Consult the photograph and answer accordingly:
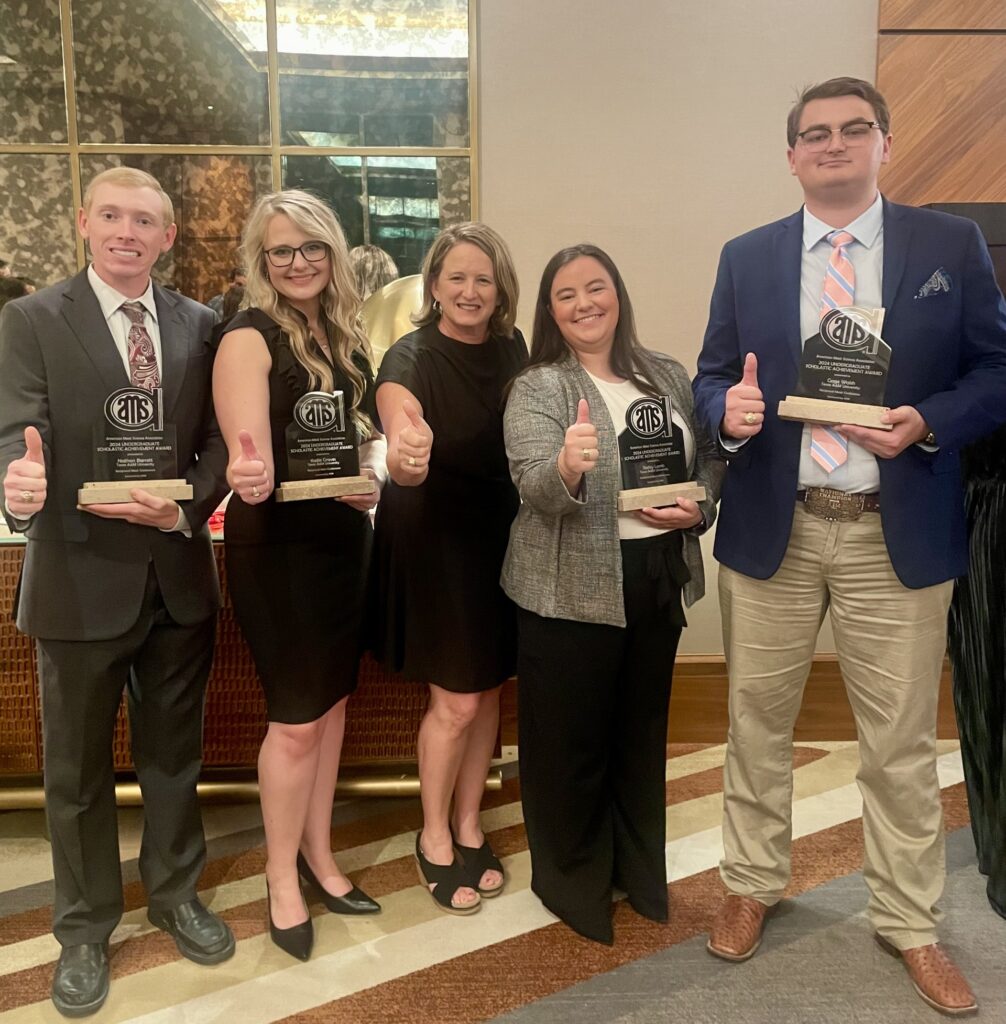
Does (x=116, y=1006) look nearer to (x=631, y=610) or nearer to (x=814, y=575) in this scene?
(x=631, y=610)

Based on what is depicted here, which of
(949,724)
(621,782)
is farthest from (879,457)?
(949,724)

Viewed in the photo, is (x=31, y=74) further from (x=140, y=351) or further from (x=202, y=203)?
(x=140, y=351)

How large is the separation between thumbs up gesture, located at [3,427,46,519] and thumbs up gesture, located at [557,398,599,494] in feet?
3.27

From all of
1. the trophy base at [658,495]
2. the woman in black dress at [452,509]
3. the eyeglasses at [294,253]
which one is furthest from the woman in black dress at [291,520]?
the trophy base at [658,495]

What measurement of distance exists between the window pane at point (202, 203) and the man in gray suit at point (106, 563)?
1.41 m

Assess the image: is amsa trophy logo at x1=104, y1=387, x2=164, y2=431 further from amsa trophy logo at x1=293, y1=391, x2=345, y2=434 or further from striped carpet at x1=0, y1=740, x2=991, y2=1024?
striped carpet at x1=0, y1=740, x2=991, y2=1024

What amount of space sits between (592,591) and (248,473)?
29.8 inches

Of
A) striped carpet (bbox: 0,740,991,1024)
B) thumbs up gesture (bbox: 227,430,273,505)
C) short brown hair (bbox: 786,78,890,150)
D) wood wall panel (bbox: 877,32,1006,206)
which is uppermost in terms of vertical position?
wood wall panel (bbox: 877,32,1006,206)

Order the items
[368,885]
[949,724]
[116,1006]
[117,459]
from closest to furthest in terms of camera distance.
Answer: [117,459]
[116,1006]
[368,885]
[949,724]

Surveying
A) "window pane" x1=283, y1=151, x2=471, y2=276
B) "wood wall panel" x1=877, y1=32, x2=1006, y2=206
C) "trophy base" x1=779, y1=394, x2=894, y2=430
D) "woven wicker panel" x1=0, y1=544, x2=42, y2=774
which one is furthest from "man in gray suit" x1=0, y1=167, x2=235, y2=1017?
"wood wall panel" x1=877, y1=32, x2=1006, y2=206

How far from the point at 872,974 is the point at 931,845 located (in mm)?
322

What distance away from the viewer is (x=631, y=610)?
1.91m

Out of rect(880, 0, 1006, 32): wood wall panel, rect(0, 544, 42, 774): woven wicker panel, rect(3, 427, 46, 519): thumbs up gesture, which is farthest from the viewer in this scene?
rect(880, 0, 1006, 32): wood wall panel

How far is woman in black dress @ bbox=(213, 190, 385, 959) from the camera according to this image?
181cm
